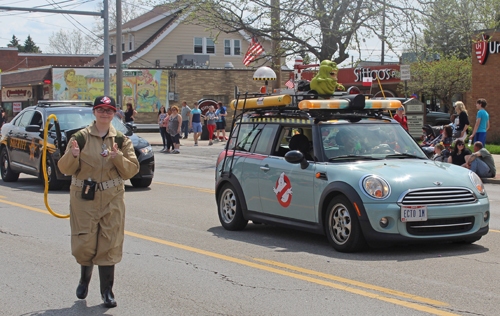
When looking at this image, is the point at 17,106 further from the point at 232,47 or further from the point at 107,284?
the point at 107,284

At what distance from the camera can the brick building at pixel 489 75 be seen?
26.9 m

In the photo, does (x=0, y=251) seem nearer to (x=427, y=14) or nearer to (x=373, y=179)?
(x=373, y=179)

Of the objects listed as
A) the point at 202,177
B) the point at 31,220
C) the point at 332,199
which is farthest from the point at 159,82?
the point at 332,199

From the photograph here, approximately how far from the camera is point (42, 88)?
4303 cm

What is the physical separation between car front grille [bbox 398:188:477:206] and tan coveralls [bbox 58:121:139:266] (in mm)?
3096

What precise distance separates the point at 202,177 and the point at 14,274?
10.4 meters

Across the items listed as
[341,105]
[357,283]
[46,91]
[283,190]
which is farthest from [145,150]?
[46,91]

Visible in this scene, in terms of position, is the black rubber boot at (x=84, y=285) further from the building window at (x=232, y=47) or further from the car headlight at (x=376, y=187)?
the building window at (x=232, y=47)

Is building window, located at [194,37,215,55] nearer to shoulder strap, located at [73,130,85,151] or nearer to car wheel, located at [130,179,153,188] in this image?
car wheel, located at [130,179,153,188]

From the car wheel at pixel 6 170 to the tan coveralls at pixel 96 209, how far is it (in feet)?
36.1

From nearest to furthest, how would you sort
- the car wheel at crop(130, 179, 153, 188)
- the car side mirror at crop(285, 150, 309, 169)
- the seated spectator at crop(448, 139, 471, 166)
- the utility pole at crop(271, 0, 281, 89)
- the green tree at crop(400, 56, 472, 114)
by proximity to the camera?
1. the car side mirror at crop(285, 150, 309, 169)
2. the car wheel at crop(130, 179, 153, 188)
3. the seated spectator at crop(448, 139, 471, 166)
4. the utility pole at crop(271, 0, 281, 89)
5. the green tree at crop(400, 56, 472, 114)

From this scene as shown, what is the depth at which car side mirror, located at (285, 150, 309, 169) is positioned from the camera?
7.77 meters

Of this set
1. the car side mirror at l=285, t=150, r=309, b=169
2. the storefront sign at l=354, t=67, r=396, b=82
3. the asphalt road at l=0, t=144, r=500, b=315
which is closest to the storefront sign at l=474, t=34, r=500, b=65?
the storefront sign at l=354, t=67, r=396, b=82

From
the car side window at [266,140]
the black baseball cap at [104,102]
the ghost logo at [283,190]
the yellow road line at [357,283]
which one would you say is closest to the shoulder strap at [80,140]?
the black baseball cap at [104,102]
